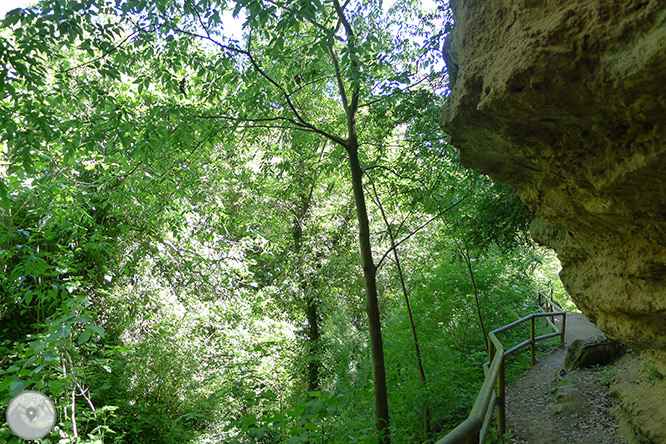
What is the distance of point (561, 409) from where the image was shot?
4.78 metres

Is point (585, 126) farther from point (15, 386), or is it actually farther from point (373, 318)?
point (15, 386)

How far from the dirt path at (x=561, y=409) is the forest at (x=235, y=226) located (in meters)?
1.07

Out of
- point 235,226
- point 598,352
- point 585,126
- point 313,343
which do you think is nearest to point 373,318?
point 598,352

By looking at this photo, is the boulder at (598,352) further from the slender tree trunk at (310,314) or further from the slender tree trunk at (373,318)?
the slender tree trunk at (310,314)

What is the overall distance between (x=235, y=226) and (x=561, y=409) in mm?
7910

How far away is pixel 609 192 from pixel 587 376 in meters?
3.97

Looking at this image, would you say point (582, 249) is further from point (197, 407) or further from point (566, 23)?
point (197, 407)

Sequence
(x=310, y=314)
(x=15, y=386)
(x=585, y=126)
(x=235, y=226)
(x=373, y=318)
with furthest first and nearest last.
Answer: (x=310, y=314), (x=235, y=226), (x=373, y=318), (x=15, y=386), (x=585, y=126)

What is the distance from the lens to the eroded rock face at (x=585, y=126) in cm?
227

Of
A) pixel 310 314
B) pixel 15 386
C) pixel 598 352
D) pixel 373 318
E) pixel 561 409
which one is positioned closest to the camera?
pixel 15 386

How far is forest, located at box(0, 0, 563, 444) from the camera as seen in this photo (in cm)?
420

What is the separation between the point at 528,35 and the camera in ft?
8.73

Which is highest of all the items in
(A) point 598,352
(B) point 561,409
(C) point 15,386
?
(C) point 15,386

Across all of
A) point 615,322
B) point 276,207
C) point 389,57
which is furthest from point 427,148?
point 276,207
